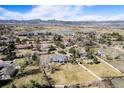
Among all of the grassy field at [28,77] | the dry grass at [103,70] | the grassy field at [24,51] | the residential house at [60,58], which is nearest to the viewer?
the grassy field at [28,77]

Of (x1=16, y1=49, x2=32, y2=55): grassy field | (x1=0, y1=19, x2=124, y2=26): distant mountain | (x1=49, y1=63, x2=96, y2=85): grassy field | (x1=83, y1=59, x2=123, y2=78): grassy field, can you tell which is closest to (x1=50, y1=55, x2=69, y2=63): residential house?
(x1=49, y1=63, x2=96, y2=85): grassy field

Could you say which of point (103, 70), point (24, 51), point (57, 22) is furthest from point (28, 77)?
point (103, 70)

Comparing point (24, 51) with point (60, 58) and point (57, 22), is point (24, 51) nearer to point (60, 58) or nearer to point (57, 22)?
point (60, 58)

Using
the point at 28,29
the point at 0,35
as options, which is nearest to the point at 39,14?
the point at 28,29

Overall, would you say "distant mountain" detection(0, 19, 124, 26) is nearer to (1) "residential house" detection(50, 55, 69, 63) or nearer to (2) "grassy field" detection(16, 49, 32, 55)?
(2) "grassy field" detection(16, 49, 32, 55)

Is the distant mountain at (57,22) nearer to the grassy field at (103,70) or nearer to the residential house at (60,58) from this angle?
the residential house at (60,58)

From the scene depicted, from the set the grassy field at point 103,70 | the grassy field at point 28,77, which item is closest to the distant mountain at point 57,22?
the grassy field at point 103,70

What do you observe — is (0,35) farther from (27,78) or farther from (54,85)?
(54,85)
